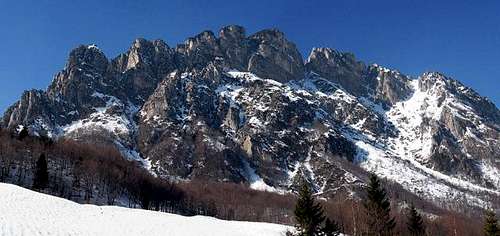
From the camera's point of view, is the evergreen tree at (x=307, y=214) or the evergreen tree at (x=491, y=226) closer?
the evergreen tree at (x=307, y=214)

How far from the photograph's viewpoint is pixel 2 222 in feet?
137

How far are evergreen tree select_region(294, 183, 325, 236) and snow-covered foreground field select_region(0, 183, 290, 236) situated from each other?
7566 mm

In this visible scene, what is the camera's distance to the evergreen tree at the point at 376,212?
60188 millimetres

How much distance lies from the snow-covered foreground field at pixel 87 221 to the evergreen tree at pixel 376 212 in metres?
10.5

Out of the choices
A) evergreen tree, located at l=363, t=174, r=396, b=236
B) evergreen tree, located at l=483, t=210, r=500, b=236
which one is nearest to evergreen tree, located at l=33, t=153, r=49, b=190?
evergreen tree, located at l=363, t=174, r=396, b=236

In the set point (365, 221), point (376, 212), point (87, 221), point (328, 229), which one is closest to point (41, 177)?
point (87, 221)

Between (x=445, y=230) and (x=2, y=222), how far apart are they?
589ft

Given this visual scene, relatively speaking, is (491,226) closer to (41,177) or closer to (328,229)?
(328,229)

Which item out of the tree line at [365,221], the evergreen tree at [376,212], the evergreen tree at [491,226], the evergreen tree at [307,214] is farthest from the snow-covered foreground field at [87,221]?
the evergreen tree at [491,226]

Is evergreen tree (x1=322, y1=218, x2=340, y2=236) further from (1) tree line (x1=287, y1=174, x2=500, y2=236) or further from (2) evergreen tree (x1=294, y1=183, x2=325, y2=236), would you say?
(2) evergreen tree (x1=294, y1=183, x2=325, y2=236)

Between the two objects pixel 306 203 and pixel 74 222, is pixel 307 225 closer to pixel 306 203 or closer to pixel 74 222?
pixel 306 203

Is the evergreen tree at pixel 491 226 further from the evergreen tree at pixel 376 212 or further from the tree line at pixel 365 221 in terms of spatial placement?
the evergreen tree at pixel 376 212

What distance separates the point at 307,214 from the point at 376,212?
45.1 feet

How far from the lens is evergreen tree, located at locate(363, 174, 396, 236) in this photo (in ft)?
197
